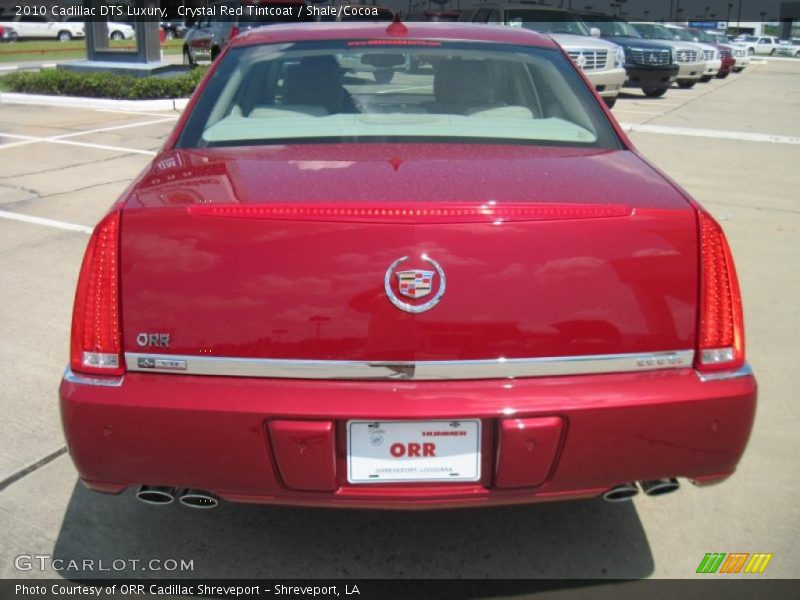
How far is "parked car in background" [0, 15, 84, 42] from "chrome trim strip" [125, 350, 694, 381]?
162 ft

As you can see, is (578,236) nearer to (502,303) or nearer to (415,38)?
(502,303)

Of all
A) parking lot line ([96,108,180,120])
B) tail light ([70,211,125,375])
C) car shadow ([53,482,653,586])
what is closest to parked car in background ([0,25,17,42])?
parking lot line ([96,108,180,120])

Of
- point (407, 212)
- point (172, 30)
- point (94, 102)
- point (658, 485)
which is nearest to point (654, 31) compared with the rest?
point (94, 102)

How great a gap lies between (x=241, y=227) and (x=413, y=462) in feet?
2.48

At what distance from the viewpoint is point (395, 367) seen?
2.13m

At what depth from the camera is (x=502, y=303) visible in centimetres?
212

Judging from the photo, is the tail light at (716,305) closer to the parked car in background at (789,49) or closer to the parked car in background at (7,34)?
the parked car in background at (7,34)

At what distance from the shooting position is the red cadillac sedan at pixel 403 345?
6.91 ft

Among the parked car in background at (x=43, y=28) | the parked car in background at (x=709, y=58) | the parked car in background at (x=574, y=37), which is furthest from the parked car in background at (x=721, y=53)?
the parked car in background at (x=43, y=28)

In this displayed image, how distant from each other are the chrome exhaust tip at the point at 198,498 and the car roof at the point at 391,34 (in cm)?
196

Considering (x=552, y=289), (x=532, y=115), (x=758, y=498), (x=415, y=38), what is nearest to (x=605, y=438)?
(x=552, y=289)

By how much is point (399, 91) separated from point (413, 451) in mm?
1862

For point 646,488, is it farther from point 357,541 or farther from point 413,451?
point 357,541

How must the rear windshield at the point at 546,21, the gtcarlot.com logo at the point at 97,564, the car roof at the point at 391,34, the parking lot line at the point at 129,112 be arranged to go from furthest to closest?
the rear windshield at the point at 546,21
the parking lot line at the point at 129,112
the car roof at the point at 391,34
the gtcarlot.com logo at the point at 97,564
